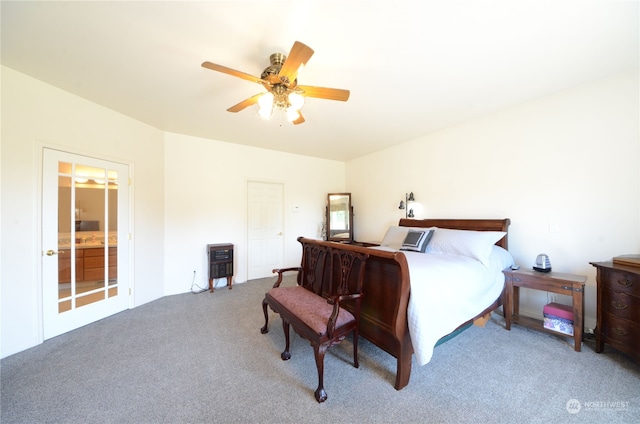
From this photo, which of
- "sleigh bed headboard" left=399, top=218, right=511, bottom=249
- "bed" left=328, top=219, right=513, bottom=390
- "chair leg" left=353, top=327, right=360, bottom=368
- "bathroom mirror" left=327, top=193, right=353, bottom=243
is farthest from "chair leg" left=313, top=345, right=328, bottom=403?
"bathroom mirror" left=327, top=193, right=353, bottom=243

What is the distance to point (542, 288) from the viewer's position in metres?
2.34

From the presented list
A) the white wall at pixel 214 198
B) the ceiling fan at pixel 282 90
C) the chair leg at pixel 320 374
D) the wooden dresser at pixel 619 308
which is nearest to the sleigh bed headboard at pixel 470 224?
the wooden dresser at pixel 619 308

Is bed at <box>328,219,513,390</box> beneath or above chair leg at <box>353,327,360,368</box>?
above

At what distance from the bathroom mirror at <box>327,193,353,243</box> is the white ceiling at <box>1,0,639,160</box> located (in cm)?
251

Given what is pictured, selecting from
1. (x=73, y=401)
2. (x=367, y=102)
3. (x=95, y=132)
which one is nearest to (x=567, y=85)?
(x=367, y=102)

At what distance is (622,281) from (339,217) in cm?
393

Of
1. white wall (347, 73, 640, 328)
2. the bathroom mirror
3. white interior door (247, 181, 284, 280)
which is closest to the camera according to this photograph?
white wall (347, 73, 640, 328)

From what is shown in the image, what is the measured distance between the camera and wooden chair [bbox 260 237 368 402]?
5.44 ft

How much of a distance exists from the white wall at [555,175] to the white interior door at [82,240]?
4.59 meters

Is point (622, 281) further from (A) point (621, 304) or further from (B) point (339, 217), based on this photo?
(B) point (339, 217)

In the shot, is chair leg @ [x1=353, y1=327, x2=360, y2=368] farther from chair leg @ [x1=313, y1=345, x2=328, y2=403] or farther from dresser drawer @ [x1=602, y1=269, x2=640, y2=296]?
dresser drawer @ [x1=602, y1=269, x2=640, y2=296]

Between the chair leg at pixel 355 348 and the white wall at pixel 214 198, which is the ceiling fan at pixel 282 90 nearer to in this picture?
the chair leg at pixel 355 348

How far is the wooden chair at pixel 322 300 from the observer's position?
65.3 inches

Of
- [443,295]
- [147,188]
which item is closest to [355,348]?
[443,295]
